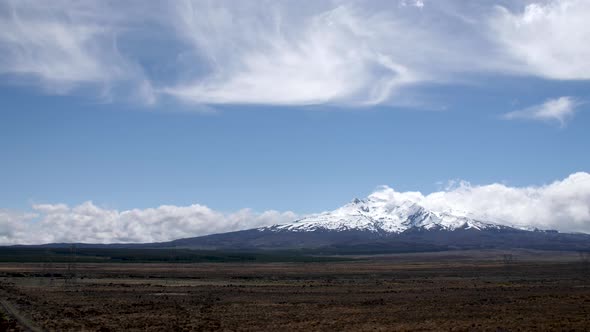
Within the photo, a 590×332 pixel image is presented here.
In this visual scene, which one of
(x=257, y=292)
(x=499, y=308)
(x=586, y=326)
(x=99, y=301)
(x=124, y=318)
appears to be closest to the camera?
(x=586, y=326)

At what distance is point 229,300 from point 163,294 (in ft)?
26.3

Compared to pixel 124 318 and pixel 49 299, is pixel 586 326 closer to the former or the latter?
pixel 124 318

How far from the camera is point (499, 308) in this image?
119 feet

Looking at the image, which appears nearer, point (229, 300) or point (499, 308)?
point (499, 308)

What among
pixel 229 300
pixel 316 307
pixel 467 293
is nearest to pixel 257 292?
pixel 229 300

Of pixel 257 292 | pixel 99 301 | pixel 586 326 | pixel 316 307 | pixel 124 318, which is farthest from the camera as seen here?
pixel 257 292

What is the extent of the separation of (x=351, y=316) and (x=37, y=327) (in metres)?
16.4

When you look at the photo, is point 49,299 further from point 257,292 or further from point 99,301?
point 257,292

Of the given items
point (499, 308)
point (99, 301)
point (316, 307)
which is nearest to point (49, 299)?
point (99, 301)

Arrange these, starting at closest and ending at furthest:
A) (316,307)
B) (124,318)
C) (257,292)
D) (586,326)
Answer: (586,326) → (124,318) → (316,307) → (257,292)

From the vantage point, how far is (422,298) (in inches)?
1753

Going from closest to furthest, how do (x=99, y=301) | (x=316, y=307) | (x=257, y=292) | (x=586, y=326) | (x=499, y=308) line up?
(x=586, y=326) → (x=499, y=308) → (x=316, y=307) → (x=99, y=301) → (x=257, y=292)

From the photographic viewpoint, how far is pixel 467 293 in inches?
1913

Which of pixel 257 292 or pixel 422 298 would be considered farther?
pixel 257 292
